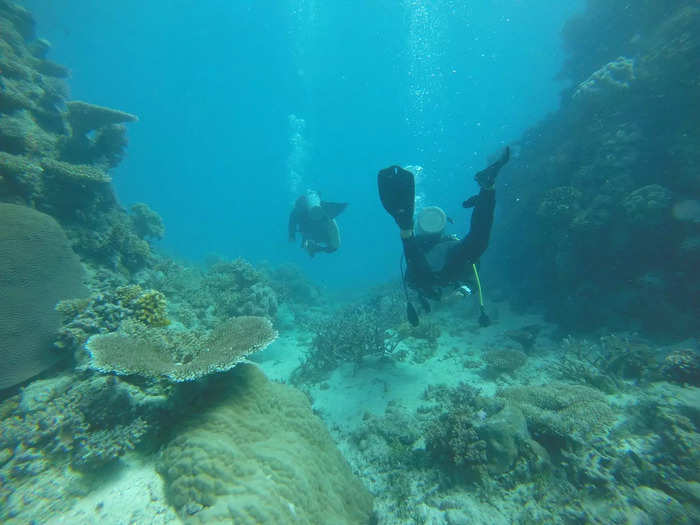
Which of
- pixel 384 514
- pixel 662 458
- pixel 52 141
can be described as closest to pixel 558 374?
pixel 662 458

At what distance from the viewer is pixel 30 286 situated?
4.85m

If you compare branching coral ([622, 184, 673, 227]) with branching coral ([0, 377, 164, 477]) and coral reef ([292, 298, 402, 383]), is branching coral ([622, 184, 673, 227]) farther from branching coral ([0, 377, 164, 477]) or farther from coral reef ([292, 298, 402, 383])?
branching coral ([0, 377, 164, 477])

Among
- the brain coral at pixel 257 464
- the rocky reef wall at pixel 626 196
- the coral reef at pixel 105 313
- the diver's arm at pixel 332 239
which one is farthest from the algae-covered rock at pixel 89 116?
the rocky reef wall at pixel 626 196

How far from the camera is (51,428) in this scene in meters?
3.15

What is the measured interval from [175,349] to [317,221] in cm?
966

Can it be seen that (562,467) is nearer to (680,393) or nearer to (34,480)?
(680,393)

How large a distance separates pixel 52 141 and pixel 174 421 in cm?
1021

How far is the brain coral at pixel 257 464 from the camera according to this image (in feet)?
8.91

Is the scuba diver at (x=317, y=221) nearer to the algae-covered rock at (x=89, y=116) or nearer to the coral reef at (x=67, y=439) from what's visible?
the algae-covered rock at (x=89, y=116)

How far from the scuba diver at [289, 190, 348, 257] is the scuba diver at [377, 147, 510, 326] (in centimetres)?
665

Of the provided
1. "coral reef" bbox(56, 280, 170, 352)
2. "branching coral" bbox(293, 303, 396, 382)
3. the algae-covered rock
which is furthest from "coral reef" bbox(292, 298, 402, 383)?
the algae-covered rock

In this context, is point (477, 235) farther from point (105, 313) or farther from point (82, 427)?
point (105, 313)

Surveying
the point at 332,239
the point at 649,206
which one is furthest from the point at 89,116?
the point at 649,206

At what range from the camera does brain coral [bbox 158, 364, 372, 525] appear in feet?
8.91
